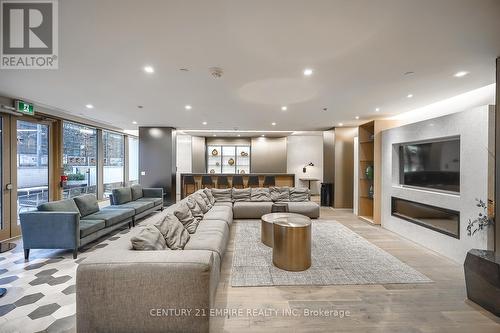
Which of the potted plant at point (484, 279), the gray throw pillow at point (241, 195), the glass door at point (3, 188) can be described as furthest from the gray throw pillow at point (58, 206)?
the potted plant at point (484, 279)

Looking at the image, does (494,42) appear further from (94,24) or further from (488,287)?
(94,24)

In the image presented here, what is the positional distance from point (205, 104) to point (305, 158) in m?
6.84

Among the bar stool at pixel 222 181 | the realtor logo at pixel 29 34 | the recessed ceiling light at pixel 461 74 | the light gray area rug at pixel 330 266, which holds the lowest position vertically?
the light gray area rug at pixel 330 266

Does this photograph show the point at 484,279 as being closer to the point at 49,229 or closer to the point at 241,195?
the point at 241,195

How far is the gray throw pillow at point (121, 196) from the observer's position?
17.5ft

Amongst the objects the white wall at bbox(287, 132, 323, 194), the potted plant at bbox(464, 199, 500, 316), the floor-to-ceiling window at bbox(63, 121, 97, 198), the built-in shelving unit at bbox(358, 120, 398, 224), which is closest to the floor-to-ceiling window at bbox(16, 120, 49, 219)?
the floor-to-ceiling window at bbox(63, 121, 97, 198)

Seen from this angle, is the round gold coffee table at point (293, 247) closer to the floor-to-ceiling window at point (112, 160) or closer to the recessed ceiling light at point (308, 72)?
the recessed ceiling light at point (308, 72)

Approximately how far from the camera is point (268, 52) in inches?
95.1

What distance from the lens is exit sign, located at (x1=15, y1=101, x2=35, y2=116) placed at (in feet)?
13.8

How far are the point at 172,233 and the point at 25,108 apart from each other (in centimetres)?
462

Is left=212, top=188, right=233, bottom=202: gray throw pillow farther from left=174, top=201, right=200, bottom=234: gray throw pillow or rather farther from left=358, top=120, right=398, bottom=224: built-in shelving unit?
left=358, top=120, right=398, bottom=224: built-in shelving unit

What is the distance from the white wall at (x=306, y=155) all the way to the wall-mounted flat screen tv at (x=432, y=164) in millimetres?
5503

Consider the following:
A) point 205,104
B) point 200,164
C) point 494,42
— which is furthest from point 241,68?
point 200,164

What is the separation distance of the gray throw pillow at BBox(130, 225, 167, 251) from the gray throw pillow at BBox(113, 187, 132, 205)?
3.73 meters
